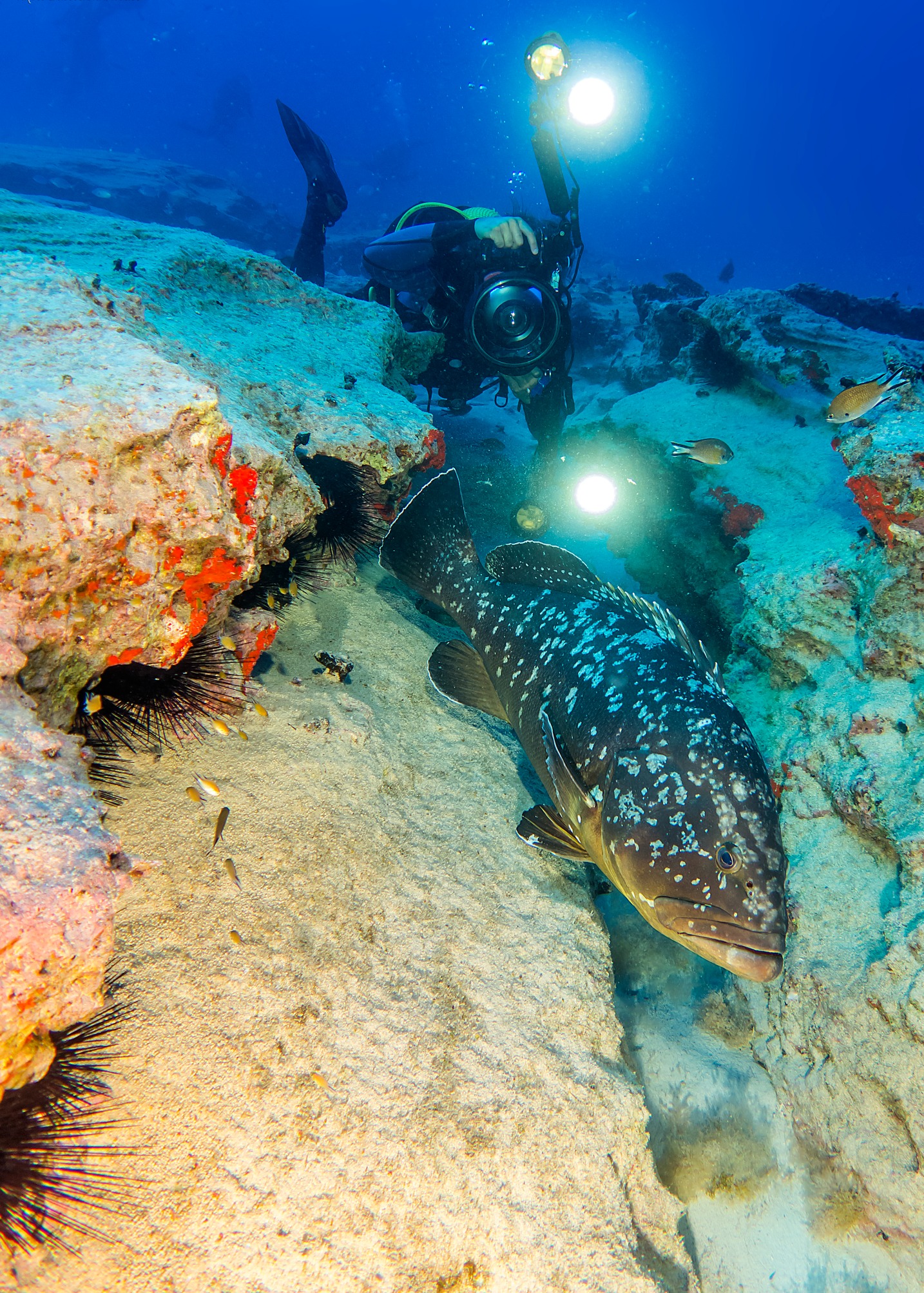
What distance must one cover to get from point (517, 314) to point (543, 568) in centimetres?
318

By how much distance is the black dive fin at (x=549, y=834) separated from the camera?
2.71 m

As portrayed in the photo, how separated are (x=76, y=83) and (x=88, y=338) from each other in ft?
299

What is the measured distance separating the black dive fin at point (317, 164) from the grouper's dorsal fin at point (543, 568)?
9356 millimetres

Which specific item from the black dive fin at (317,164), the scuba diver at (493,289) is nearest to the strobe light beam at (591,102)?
the scuba diver at (493,289)

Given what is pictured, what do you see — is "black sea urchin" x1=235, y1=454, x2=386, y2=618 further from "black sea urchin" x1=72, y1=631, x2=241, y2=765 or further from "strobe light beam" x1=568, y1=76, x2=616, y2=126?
"strobe light beam" x1=568, y1=76, x2=616, y2=126

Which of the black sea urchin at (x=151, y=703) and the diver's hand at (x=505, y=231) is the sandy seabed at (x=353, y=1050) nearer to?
the black sea urchin at (x=151, y=703)

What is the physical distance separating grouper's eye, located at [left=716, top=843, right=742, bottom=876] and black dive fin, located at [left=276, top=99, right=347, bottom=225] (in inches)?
452

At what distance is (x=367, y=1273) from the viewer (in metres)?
1.51

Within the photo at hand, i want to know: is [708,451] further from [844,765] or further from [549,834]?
[549,834]

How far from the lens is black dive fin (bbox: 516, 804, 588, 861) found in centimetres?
271

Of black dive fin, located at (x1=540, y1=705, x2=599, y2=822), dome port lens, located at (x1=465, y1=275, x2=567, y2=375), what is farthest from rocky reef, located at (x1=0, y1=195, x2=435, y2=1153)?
dome port lens, located at (x1=465, y1=275, x2=567, y2=375)

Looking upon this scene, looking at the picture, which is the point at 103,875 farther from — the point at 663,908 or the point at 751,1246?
the point at 751,1246

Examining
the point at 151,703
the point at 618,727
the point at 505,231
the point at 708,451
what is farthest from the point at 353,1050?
the point at 505,231

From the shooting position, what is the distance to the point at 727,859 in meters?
2.17
